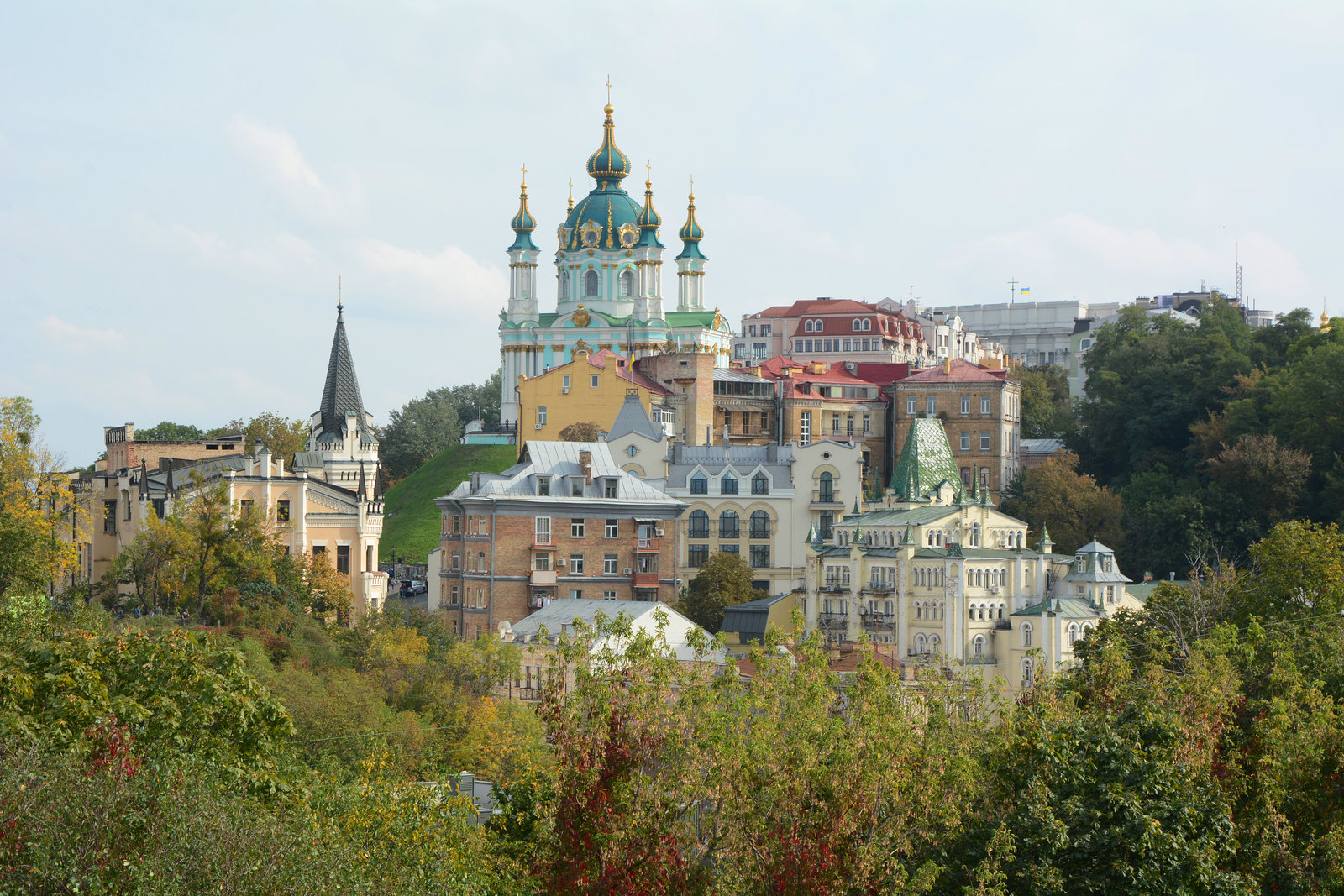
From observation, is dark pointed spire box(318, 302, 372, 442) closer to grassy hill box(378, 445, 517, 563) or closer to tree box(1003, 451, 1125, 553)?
grassy hill box(378, 445, 517, 563)

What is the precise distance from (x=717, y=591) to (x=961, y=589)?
1242 cm

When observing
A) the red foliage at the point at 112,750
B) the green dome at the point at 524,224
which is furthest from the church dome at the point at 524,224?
the red foliage at the point at 112,750

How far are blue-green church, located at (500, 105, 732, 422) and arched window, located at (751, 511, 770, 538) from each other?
1718 inches

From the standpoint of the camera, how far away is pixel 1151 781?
32688 millimetres

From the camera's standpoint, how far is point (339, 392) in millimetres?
104375

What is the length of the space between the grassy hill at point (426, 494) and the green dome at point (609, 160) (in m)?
27.2

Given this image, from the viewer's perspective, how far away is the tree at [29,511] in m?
58.9

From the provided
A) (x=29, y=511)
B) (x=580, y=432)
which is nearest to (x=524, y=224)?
(x=580, y=432)

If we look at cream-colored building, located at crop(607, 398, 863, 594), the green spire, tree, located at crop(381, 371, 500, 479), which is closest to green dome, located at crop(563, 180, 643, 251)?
tree, located at crop(381, 371, 500, 479)

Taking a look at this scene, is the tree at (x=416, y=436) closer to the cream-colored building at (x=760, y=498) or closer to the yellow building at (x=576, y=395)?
the yellow building at (x=576, y=395)

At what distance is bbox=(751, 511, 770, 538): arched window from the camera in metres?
92.0

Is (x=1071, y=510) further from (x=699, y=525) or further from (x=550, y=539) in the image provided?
(x=550, y=539)

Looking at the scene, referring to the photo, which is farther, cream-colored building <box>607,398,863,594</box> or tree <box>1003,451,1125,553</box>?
tree <box>1003,451,1125,553</box>

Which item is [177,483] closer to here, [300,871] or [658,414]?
[658,414]
